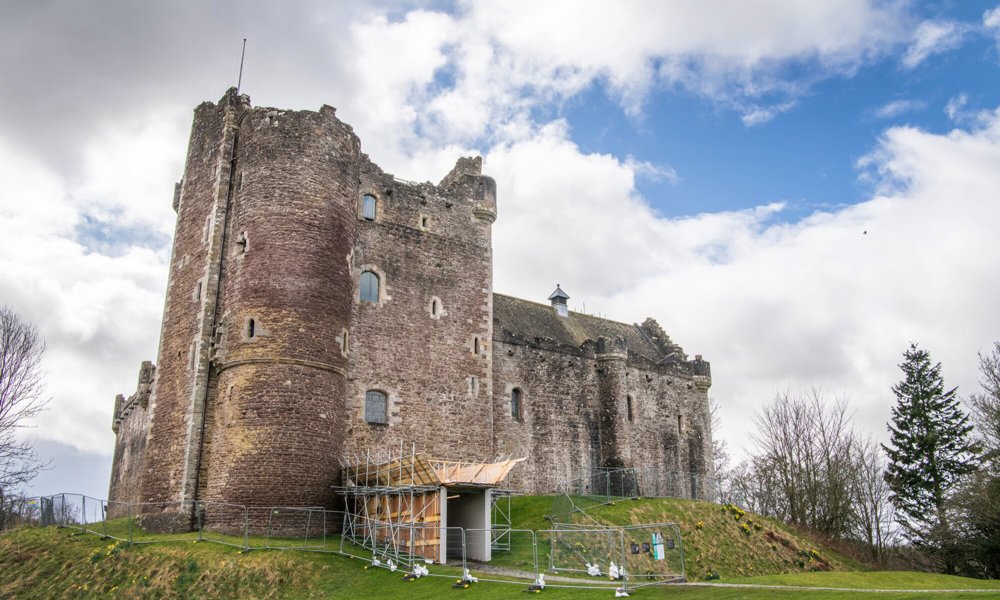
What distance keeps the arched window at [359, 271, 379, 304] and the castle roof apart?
6816 millimetres

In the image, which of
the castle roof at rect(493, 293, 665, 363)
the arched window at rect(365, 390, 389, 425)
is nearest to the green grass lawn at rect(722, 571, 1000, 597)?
the arched window at rect(365, 390, 389, 425)

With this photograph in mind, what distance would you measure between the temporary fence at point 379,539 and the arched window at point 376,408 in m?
4.01

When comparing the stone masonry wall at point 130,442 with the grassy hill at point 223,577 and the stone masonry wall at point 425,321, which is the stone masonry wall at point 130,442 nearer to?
the grassy hill at point 223,577

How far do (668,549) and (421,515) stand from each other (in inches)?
387

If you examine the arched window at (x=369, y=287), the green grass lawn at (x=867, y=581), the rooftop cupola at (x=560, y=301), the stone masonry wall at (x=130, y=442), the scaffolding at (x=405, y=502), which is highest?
the rooftop cupola at (x=560, y=301)

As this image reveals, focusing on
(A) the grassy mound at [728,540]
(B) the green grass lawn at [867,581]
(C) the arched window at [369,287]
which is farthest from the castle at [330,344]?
(B) the green grass lawn at [867,581]

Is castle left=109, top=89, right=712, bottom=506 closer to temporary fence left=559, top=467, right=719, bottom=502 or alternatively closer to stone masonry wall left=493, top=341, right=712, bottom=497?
stone masonry wall left=493, top=341, right=712, bottom=497

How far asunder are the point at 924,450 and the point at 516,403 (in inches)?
817

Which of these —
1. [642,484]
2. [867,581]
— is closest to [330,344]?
[642,484]

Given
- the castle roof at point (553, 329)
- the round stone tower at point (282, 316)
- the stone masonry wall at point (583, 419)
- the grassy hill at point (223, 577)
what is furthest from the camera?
the castle roof at point (553, 329)

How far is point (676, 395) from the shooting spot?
41375 millimetres

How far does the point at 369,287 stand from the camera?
29.9 metres

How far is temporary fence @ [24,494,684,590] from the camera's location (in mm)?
21734

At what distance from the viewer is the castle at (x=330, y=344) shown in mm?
25281
